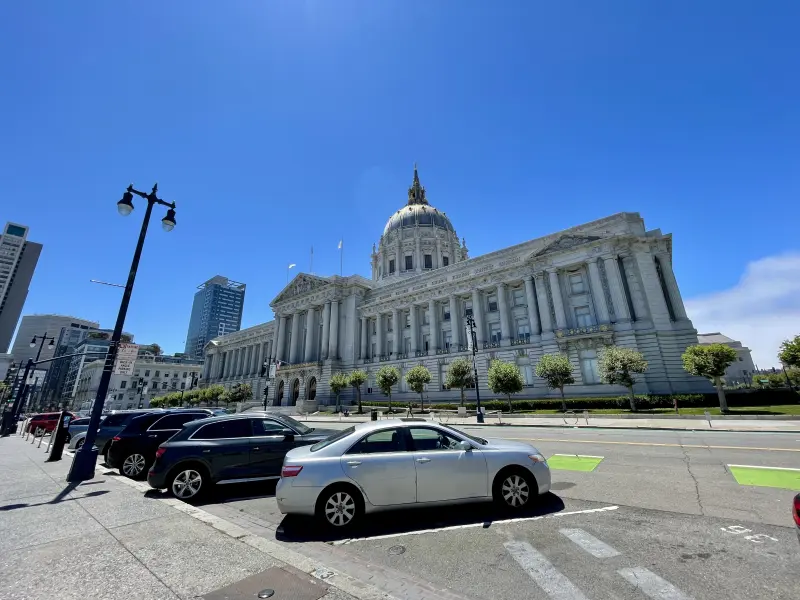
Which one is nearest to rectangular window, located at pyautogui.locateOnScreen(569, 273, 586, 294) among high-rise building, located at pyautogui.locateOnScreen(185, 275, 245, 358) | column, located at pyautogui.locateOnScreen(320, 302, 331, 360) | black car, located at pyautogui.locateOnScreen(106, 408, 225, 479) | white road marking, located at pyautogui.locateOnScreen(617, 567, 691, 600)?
column, located at pyautogui.locateOnScreen(320, 302, 331, 360)

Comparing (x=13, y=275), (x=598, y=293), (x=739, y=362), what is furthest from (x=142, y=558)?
(x=13, y=275)

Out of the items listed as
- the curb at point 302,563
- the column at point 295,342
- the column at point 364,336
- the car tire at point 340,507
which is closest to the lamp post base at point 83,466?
the curb at point 302,563

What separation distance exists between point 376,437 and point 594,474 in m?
6.07

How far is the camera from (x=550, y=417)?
2895cm

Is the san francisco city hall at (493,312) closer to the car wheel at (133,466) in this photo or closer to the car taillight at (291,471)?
the car wheel at (133,466)

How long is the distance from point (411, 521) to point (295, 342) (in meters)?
66.7

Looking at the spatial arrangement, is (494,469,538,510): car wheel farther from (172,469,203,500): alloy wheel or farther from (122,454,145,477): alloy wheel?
(122,454,145,477): alloy wheel

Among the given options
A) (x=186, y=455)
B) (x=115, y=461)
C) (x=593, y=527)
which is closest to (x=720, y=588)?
(x=593, y=527)

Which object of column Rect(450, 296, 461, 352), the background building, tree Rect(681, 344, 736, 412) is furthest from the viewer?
the background building

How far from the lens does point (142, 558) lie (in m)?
4.45

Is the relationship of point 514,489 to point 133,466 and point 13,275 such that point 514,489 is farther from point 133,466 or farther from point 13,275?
point 13,275

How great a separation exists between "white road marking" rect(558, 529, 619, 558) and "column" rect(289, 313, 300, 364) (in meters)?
67.8

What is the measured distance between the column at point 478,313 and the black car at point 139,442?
4101 cm

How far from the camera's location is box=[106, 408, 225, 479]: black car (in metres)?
11.2
